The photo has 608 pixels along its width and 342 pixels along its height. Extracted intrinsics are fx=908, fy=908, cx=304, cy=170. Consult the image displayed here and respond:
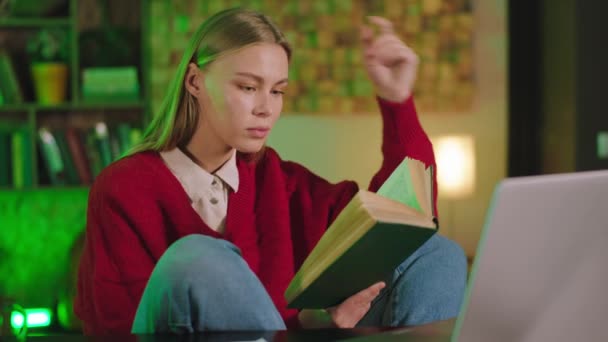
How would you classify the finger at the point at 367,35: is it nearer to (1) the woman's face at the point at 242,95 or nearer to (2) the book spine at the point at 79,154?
(1) the woman's face at the point at 242,95

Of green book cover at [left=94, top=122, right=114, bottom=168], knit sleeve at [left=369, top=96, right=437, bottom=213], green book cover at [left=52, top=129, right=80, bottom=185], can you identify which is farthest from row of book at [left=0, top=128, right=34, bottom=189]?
knit sleeve at [left=369, top=96, right=437, bottom=213]

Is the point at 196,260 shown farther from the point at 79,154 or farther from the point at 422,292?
the point at 79,154

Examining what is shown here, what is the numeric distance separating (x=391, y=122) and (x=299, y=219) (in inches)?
11.0

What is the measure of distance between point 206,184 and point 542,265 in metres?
0.94

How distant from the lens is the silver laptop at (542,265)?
805 millimetres

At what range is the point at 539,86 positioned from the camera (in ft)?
13.8

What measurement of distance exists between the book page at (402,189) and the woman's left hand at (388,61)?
0.35m

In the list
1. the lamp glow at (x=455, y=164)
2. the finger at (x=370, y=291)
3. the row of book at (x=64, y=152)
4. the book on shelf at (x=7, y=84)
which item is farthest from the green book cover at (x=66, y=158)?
the finger at (x=370, y=291)

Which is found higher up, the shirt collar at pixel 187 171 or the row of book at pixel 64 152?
the shirt collar at pixel 187 171

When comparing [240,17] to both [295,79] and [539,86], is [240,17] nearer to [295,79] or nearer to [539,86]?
[295,79]

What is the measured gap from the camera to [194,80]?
1685 millimetres

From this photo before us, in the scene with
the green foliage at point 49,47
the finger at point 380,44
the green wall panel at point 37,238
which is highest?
the green foliage at point 49,47

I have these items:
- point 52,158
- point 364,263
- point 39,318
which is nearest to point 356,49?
point 52,158

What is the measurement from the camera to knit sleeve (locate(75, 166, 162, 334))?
61.3 inches
